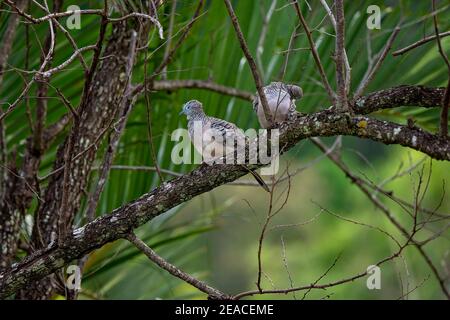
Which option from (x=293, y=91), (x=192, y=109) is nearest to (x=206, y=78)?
(x=192, y=109)

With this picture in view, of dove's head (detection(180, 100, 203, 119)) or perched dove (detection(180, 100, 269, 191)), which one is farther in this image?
dove's head (detection(180, 100, 203, 119))

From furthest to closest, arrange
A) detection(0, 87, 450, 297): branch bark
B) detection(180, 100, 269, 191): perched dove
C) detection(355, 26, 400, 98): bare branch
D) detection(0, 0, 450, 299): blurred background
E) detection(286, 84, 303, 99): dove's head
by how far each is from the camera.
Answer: detection(0, 0, 450, 299): blurred background
detection(286, 84, 303, 99): dove's head
detection(180, 100, 269, 191): perched dove
detection(355, 26, 400, 98): bare branch
detection(0, 87, 450, 297): branch bark

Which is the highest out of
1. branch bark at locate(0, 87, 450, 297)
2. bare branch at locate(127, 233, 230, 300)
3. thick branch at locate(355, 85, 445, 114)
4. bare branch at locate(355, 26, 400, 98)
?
bare branch at locate(355, 26, 400, 98)

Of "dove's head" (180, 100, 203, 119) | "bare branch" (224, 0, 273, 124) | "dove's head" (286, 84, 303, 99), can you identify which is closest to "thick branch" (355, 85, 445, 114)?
"bare branch" (224, 0, 273, 124)

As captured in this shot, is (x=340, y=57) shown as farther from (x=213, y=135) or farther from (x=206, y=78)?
(x=206, y=78)

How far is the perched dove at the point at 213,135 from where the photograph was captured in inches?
119

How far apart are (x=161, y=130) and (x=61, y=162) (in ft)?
2.90

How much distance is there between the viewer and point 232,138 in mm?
3117

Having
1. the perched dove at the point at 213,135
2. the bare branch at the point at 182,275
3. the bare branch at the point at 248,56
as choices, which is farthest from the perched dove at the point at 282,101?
the bare branch at the point at 182,275

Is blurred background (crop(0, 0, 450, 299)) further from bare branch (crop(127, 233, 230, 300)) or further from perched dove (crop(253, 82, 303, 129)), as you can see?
bare branch (crop(127, 233, 230, 300))

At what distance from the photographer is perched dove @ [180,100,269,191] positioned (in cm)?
302
